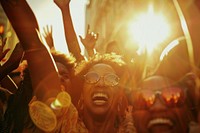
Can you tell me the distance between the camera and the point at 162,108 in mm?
3109

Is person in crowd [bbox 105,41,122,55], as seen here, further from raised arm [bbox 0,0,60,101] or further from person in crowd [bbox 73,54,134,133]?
raised arm [bbox 0,0,60,101]

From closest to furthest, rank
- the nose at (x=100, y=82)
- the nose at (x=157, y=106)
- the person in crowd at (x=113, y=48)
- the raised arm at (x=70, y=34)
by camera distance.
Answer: the nose at (x=157, y=106)
the nose at (x=100, y=82)
the raised arm at (x=70, y=34)
the person in crowd at (x=113, y=48)

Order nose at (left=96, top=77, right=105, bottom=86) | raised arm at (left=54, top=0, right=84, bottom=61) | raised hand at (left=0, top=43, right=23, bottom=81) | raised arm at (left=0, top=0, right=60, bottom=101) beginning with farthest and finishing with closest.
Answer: raised arm at (left=54, top=0, right=84, bottom=61)
nose at (left=96, top=77, right=105, bottom=86)
raised hand at (left=0, top=43, right=23, bottom=81)
raised arm at (left=0, top=0, right=60, bottom=101)

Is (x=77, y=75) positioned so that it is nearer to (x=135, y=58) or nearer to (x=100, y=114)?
(x=100, y=114)

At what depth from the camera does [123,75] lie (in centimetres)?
442

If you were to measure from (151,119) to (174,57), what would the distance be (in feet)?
2.29

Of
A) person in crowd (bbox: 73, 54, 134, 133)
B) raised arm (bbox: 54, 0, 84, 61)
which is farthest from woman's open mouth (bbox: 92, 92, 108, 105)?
raised arm (bbox: 54, 0, 84, 61)

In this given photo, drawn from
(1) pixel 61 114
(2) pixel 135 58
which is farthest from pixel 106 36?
(1) pixel 61 114

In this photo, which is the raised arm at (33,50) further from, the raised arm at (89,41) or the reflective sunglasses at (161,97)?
the raised arm at (89,41)

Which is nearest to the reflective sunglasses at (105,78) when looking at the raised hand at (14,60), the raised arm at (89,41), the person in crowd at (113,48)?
the raised hand at (14,60)

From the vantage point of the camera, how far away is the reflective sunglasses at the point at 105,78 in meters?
4.11

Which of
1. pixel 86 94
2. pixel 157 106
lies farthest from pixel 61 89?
pixel 86 94

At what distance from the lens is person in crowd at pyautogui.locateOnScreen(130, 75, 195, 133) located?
120 inches

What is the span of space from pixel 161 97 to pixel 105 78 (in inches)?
44.1
